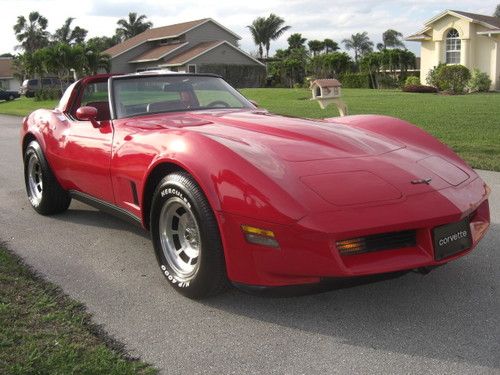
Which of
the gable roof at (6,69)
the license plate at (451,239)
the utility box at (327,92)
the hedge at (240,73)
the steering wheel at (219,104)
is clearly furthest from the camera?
the gable roof at (6,69)

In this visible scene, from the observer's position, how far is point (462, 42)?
32906 mm

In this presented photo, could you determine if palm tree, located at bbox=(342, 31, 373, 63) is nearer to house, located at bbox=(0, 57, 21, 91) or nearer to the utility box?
house, located at bbox=(0, 57, 21, 91)

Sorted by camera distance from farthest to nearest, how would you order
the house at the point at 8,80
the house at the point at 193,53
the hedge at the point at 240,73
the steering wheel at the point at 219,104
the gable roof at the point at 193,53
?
the house at the point at 8,80 → the house at the point at 193,53 → the hedge at the point at 240,73 → the gable roof at the point at 193,53 → the steering wheel at the point at 219,104

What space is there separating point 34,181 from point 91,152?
64.6 inches

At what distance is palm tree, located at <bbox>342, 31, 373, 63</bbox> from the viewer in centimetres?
8188

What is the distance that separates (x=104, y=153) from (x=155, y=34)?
55.2m

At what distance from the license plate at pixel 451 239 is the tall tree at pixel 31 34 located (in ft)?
291

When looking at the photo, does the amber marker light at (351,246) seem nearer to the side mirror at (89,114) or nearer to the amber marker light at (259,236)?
the amber marker light at (259,236)

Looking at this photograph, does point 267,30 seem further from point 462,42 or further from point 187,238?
point 187,238

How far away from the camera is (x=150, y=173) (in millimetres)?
3473

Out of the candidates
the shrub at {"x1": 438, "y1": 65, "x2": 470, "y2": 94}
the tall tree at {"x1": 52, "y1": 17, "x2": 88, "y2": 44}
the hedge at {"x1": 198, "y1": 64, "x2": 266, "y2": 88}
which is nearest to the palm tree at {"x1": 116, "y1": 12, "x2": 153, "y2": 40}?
the tall tree at {"x1": 52, "y1": 17, "x2": 88, "y2": 44}

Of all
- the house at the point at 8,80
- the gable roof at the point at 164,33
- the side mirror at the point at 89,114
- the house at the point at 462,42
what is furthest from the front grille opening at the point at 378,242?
the house at the point at 8,80

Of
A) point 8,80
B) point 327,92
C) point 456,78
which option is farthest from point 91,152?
point 8,80

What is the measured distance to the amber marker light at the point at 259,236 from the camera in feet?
8.89
